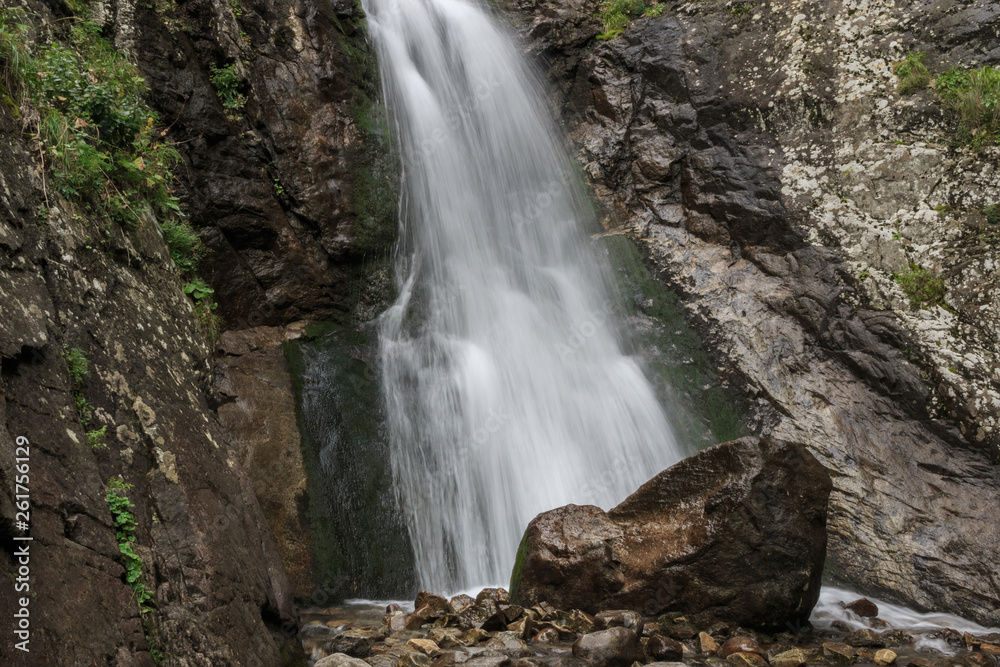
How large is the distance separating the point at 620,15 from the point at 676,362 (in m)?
6.19

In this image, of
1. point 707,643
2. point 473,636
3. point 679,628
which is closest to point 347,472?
point 473,636

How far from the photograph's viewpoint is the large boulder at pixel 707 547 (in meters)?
4.74

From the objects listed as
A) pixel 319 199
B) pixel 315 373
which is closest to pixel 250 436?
pixel 315 373

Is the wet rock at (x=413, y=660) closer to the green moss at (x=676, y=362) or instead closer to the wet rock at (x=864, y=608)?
the wet rock at (x=864, y=608)

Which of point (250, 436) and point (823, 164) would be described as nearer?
point (250, 436)

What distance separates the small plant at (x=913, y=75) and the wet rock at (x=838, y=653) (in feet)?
21.9

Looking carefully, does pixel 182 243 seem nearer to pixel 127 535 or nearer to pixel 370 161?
pixel 370 161

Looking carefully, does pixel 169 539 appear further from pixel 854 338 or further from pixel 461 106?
pixel 461 106

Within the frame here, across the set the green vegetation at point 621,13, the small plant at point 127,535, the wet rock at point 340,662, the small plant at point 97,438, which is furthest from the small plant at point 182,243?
the green vegetation at point 621,13

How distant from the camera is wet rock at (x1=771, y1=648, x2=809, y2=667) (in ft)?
13.5

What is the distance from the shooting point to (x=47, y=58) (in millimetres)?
4785

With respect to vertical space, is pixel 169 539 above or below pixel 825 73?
below

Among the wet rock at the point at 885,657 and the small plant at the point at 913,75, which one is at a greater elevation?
the small plant at the point at 913,75

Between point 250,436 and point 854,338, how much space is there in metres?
6.34
